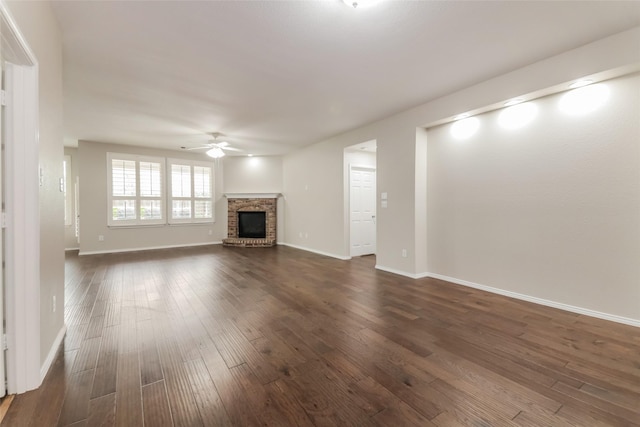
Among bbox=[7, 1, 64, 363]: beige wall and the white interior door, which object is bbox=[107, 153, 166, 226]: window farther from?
the white interior door

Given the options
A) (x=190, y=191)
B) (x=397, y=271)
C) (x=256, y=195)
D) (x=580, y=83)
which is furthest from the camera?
(x=256, y=195)

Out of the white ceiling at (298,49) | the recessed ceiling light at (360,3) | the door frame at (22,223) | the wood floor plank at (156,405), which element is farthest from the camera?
the white ceiling at (298,49)

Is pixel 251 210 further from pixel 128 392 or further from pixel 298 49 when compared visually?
pixel 128 392

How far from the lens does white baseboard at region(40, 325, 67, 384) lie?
180cm

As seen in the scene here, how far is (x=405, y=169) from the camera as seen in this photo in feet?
14.5

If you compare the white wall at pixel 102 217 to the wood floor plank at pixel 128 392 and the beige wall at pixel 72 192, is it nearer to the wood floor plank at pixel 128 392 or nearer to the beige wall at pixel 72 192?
the beige wall at pixel 72 192

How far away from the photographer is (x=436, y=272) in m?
4.32

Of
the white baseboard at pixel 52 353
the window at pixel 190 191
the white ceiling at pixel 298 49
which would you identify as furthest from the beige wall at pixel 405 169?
the white baseboard at pixel 52 353

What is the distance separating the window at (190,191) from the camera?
750 cm

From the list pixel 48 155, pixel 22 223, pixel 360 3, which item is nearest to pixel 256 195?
pixel 48 155

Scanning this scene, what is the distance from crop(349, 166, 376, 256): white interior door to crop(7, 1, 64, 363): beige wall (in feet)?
15.5

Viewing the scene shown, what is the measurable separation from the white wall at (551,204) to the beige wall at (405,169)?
0.35ft

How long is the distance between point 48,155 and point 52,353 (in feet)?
5.03

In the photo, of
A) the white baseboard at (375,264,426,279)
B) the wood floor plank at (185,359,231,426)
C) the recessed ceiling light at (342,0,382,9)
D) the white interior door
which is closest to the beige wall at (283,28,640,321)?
the white baseboard at (375,264,426,279)
